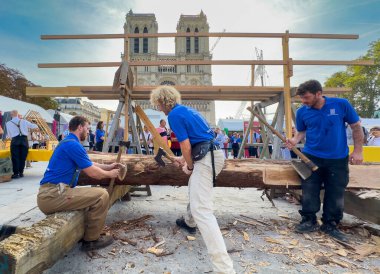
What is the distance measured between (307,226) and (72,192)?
9.17 ft

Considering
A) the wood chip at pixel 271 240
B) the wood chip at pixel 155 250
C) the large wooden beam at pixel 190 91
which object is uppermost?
the large wooden beam at pixel 190 91

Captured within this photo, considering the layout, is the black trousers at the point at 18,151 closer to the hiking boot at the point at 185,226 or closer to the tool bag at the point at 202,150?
the hiking boot at the point at 185,226

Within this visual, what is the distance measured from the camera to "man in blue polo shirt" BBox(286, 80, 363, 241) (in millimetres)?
3105

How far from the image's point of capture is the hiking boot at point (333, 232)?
119 inches

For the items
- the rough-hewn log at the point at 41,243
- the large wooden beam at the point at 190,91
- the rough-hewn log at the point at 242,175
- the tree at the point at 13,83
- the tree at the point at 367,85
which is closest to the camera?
the rough-hewn log at the point at 41,243

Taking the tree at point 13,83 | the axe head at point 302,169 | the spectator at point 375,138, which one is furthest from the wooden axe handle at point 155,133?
the tree at point 13,83

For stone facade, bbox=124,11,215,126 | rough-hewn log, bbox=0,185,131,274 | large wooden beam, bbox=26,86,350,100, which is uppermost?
stone facade, bbox=124,11,215,126

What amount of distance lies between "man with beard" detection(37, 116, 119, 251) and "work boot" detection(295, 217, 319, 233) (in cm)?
236

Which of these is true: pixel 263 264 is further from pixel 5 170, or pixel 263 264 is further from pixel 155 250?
pixel 5 170

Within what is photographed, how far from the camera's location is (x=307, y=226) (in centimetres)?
324

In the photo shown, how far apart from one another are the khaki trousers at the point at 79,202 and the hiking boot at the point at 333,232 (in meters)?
2.65

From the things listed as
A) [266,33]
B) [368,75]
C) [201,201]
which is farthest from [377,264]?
[368,75]

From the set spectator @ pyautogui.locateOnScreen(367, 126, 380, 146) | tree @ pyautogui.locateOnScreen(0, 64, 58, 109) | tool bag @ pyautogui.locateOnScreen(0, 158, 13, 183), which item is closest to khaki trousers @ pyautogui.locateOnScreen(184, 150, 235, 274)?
tool bag @ pyautogui.locateOnScreen(0, 158, 13, 183)

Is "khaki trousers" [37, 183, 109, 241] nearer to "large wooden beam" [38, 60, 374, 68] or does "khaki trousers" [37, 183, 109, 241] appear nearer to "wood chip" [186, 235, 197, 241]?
"wood chip" [186, 235, 197, 241]
